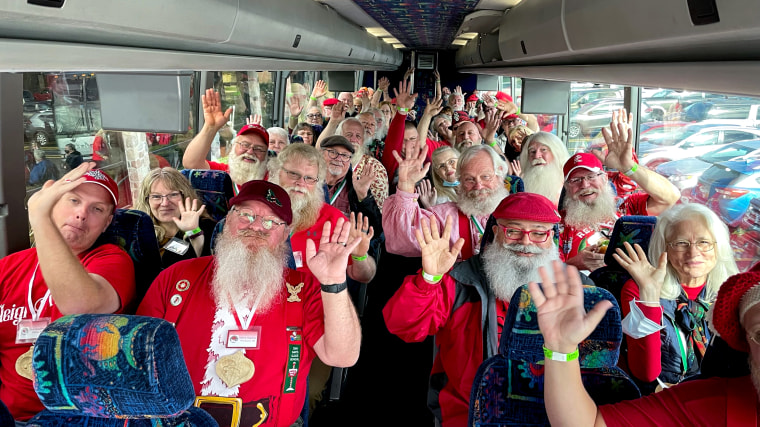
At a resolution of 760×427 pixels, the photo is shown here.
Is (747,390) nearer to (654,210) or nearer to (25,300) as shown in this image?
(654,210)

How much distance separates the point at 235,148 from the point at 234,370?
9.46 feet

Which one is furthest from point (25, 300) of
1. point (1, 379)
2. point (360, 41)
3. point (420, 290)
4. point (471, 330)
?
point (360, 41)

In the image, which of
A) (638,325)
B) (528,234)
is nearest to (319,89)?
(528,234)

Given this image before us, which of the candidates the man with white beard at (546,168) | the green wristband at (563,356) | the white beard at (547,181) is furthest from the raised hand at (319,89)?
the green wristband at (563,356)

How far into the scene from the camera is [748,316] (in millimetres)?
1678

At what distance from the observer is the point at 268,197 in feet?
9.25

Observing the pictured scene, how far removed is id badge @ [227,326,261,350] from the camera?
8.07 feet

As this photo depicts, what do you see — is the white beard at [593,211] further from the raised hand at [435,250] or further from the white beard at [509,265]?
the raised hand at [435,250]

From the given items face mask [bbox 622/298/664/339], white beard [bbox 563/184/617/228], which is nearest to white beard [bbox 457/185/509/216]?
white beard [bbox 563/184/617/228]

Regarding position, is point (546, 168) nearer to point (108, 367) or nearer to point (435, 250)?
point (435, 250)

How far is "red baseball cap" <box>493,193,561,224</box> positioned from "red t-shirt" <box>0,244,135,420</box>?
6.43ft

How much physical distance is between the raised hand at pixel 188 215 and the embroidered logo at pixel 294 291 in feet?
4.16

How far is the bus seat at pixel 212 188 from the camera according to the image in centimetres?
411

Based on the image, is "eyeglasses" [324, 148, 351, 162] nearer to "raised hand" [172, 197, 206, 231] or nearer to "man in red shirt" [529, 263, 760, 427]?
"raised hand" [172, 197, 206, 231]
